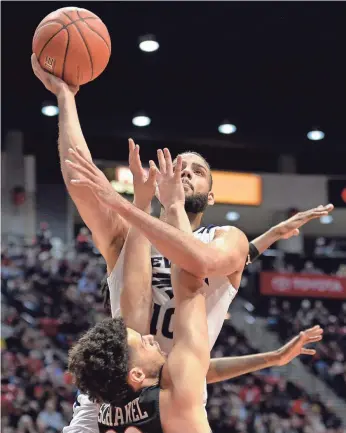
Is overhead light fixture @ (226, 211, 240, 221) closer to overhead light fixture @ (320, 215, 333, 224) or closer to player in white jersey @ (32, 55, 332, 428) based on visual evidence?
overhead light fixture @ (320, 215, 333, 224)

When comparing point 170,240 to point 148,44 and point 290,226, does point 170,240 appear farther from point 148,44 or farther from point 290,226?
point 148,44

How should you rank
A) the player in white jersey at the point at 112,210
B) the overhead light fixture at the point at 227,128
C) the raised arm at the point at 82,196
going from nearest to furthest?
the player in white jersey at the point at 112,210 < the raised arm at the point at 82,196 < the overhead light fixture at the point at 227,128

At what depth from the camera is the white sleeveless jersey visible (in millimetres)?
3504

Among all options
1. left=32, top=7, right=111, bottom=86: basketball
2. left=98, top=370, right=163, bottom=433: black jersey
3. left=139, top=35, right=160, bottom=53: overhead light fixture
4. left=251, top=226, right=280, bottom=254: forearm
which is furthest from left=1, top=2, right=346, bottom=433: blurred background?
left=98, top=370, right=163, bottom=433: black jersey

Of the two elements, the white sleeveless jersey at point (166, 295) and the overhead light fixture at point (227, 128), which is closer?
the white sleeveless jersey at point (166, 295)

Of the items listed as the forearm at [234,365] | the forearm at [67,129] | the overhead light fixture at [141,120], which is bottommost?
Answer: the forearm at [234,365]

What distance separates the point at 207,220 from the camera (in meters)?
20.6

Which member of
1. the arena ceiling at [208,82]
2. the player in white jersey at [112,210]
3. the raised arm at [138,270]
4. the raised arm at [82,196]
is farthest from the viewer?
the arena ceiling at [208,82]

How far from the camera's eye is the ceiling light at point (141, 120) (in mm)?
15698

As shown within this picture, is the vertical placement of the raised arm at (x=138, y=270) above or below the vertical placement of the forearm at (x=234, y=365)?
above

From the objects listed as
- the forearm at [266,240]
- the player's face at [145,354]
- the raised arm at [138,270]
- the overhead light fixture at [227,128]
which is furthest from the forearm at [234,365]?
the overhead light fixture at [227,128]

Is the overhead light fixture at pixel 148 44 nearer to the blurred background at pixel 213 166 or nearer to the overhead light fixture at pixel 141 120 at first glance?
the blurred background at pixel 213 166

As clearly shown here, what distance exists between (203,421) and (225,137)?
46.9 feet

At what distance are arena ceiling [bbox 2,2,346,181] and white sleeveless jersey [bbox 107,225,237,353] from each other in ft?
24.1
